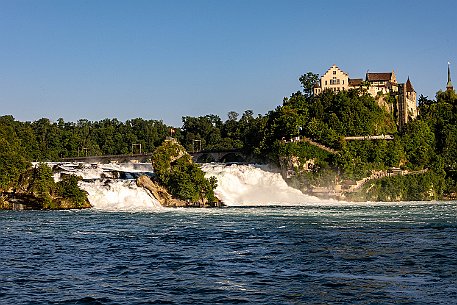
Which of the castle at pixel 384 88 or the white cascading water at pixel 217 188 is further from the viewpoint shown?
the castle at pixel 384 88

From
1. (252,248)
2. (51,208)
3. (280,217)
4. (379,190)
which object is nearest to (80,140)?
(379,190)

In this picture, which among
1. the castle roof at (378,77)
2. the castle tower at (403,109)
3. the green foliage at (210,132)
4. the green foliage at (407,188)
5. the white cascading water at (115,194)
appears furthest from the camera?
the green foliage at (210,132)

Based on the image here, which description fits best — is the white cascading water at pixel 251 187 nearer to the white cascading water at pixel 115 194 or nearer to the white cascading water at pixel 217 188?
the white cascading water at pixel 217 188

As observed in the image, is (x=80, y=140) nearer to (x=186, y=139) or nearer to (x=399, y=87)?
(x=186, y=139)

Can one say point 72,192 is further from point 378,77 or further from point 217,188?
point 378,77

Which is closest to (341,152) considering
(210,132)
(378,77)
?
(378,77)

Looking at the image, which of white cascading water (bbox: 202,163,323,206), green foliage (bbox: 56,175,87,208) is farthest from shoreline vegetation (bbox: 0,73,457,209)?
green foliage (bbox: 56,175,87,208)

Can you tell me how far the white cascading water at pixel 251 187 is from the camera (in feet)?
238

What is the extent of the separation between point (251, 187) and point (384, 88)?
34497 mm

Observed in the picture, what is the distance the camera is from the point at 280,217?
4988 cm

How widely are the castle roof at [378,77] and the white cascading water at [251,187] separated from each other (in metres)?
34.0

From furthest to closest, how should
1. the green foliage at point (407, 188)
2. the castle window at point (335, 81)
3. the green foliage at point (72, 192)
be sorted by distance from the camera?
1. the castle window at point (335, 81)
2. the green foliage at point (407, 188)
3. the green foliage at point (72, 192)

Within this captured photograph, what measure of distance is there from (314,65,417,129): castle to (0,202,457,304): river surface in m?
55.3

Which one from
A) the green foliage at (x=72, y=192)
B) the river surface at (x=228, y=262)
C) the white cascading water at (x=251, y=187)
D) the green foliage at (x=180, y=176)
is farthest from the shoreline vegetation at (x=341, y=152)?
the river surface at (x=228, y=262)
